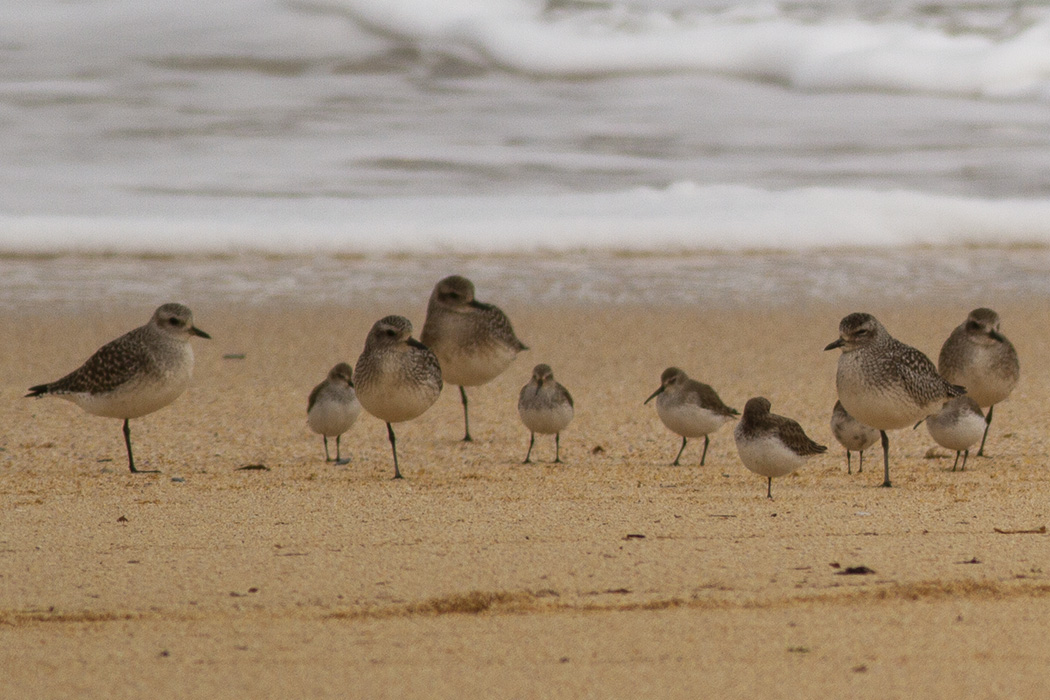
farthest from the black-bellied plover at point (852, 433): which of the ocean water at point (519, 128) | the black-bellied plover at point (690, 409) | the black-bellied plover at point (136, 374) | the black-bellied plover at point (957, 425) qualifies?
the ocean water at point (519, 128)

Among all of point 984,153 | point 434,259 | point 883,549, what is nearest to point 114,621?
point 883,549

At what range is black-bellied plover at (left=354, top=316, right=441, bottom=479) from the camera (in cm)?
712

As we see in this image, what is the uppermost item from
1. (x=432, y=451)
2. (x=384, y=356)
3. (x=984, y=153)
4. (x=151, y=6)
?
(x=151, y=6)

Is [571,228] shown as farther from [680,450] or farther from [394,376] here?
[394,376]

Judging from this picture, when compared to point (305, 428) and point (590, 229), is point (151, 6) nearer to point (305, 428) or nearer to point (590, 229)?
point (590, 229)

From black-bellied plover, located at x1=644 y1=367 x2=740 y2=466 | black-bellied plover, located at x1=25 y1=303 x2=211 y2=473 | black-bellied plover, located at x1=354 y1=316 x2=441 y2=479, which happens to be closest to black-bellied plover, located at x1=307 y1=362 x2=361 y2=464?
black-bellied plover, located at x1=354 y1=316 x2=441 y2=479

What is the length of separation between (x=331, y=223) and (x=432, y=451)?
7.00m

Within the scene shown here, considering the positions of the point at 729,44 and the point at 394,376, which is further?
the point at 729,44

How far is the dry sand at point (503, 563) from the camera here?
3.69 m

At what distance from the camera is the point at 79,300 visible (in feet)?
37.2

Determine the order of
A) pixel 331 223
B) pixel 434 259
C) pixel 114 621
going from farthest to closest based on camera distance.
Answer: pixel 331 223
pixel 434 259
pixel 114 621

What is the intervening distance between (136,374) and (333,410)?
1.05 meters

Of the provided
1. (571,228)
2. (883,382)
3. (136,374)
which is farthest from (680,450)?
(571,228)

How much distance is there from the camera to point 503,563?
4.68 metres
